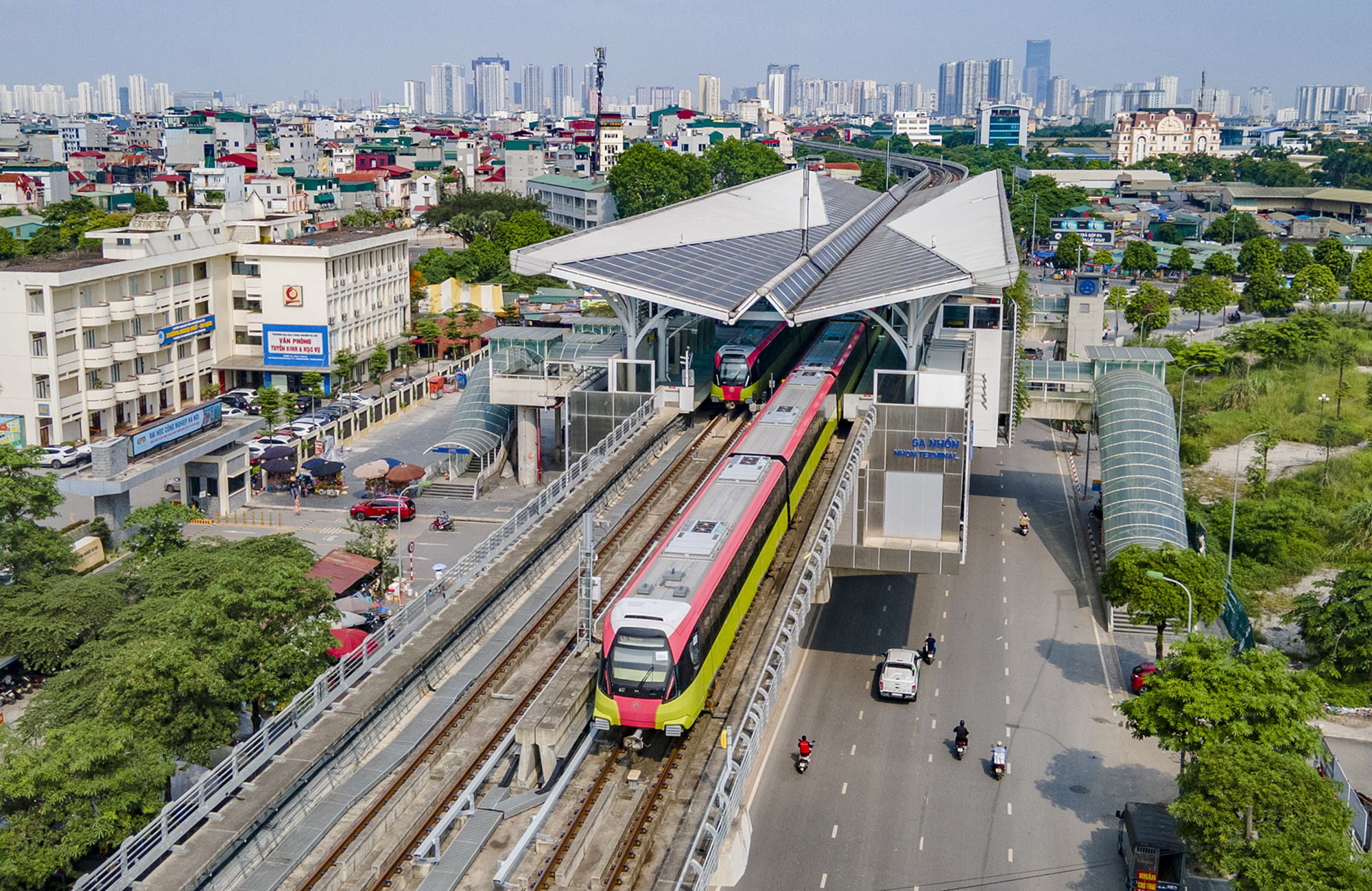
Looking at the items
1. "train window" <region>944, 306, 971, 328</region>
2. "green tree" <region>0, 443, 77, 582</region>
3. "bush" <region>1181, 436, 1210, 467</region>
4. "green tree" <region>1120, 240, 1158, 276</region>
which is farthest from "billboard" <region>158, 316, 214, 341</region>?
"green tree" <region>1120, 240, 1158, 276</region>

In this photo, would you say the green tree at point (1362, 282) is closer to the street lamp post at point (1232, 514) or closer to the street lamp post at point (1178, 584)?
the street lamp post at point (1232, 514)

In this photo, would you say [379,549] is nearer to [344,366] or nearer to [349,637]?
[349,637]

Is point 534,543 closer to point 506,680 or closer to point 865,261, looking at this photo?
point 506,680

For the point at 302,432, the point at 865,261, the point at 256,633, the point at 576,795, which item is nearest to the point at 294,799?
the point at 576,795

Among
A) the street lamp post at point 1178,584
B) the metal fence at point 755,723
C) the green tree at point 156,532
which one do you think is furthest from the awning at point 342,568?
the street lamp post at point 1178,584

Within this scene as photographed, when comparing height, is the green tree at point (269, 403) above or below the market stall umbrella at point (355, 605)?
above

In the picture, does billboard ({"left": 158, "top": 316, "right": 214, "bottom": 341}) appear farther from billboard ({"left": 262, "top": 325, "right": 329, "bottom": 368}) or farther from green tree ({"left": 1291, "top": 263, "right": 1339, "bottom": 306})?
green tree ({"left": 1291, "top": 263, "right": 1339, "bottom": 306})

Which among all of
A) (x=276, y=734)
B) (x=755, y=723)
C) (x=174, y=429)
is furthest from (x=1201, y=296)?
(x=276, y=734)
